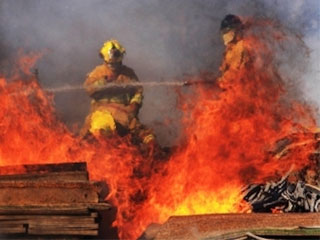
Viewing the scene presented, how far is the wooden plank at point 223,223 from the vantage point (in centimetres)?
638

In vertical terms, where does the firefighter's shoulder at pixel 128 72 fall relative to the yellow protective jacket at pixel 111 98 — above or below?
above

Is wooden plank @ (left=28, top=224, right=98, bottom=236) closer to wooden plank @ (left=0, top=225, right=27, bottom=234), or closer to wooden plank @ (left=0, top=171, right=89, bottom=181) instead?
wooden plank @ (left=0, top=225, right=27, bottom=234)

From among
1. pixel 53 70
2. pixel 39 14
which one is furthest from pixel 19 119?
pixel 39 14

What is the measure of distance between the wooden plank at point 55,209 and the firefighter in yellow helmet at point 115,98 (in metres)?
5.13

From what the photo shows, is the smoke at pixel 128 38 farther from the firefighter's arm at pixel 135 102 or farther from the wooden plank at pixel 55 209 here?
the wooden plank at pixel 55 209

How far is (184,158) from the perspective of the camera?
11.3m

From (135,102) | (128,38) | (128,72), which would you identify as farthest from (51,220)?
(128,38)

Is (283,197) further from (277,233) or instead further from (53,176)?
(53,176)

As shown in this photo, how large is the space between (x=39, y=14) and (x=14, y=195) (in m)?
9.10

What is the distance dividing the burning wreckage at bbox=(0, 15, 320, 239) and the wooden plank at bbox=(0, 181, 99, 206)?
15 mm

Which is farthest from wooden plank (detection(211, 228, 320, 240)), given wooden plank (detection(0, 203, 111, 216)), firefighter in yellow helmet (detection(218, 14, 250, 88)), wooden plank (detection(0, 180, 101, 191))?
firefighter in yellow helmet (detection(218, 14, 250, 88))

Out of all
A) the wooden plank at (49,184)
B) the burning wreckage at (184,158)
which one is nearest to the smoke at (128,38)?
→ the burning wreckage at (184,158)

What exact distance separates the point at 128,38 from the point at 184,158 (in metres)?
6.06

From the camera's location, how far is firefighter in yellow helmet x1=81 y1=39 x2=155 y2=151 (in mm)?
13094
